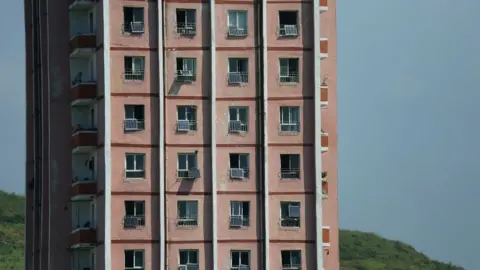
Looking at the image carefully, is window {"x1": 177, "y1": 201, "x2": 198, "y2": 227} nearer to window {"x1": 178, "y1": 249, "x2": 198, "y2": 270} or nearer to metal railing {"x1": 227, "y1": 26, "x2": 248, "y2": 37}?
window {"x1": 178, "y1": 249, "x2": 198, "y2": 270}

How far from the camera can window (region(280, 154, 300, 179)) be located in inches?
3342

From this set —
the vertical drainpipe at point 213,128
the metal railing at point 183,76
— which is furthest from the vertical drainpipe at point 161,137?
the vertical drainpipe at point 213,128

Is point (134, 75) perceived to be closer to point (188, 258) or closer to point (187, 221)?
point (187, 221)

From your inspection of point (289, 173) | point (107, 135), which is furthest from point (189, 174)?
point (289, 173)

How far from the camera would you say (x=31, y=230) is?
93.0m

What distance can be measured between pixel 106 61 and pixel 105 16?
2220 millimetres

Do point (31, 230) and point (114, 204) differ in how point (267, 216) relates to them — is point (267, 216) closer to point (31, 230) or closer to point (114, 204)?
point (114, 204)

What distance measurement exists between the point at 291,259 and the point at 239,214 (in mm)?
3359

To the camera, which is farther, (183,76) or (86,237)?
(86,237)

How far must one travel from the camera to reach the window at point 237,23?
85125mm

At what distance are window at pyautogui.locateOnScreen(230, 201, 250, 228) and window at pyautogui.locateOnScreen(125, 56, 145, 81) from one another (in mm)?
7583

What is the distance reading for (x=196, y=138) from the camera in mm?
84250

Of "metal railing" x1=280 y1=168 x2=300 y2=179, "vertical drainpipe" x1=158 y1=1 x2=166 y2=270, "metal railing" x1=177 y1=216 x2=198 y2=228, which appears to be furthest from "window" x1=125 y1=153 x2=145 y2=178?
"metal railing" x1=280 y1=168 x2=300 y2=179

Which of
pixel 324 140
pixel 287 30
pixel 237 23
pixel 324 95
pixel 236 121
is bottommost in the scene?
pixel 324 140
